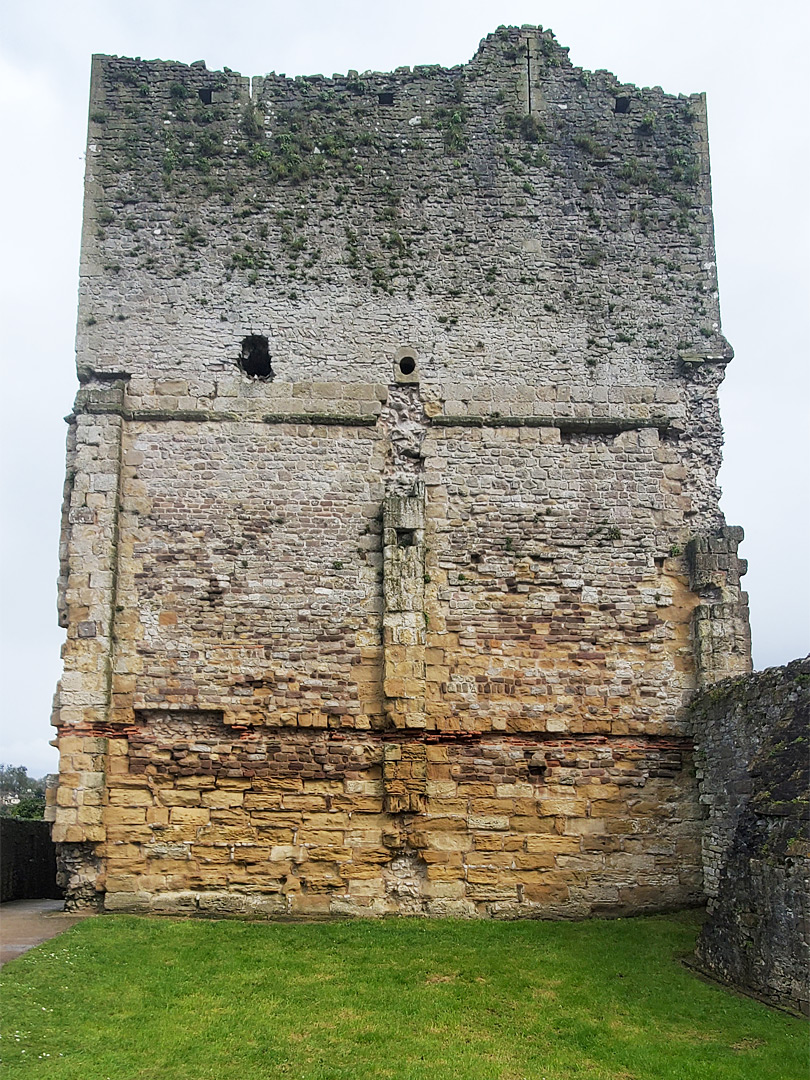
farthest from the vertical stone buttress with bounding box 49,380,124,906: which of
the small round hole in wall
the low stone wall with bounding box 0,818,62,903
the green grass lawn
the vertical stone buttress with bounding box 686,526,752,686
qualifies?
the vertical stone buttress with bounding box 686,526,752,686

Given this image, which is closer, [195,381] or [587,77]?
[195,381]

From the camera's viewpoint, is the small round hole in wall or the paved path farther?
the small round hole in wall

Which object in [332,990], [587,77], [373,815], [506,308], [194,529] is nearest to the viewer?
[332,990]

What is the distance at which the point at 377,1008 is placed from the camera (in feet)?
22.9

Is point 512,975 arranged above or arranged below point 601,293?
below

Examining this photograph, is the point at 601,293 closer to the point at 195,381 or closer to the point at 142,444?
the point at 195,381

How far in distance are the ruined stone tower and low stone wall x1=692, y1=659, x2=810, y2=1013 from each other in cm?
99

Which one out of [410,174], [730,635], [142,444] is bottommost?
[730,635]

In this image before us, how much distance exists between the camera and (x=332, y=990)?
7.37m

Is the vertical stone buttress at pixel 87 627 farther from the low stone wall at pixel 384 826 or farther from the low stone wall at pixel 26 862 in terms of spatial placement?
the low stone wall at pixel 26 862

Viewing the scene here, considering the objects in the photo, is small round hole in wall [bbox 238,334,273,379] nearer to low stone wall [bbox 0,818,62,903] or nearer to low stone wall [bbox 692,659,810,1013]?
low stone wall [bbox 692,659,810,1013]

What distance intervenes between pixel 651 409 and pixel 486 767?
192 inches

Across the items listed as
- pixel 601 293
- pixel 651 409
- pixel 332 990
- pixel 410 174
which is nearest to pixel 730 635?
pixel 651 409

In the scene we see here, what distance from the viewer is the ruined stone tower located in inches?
392
